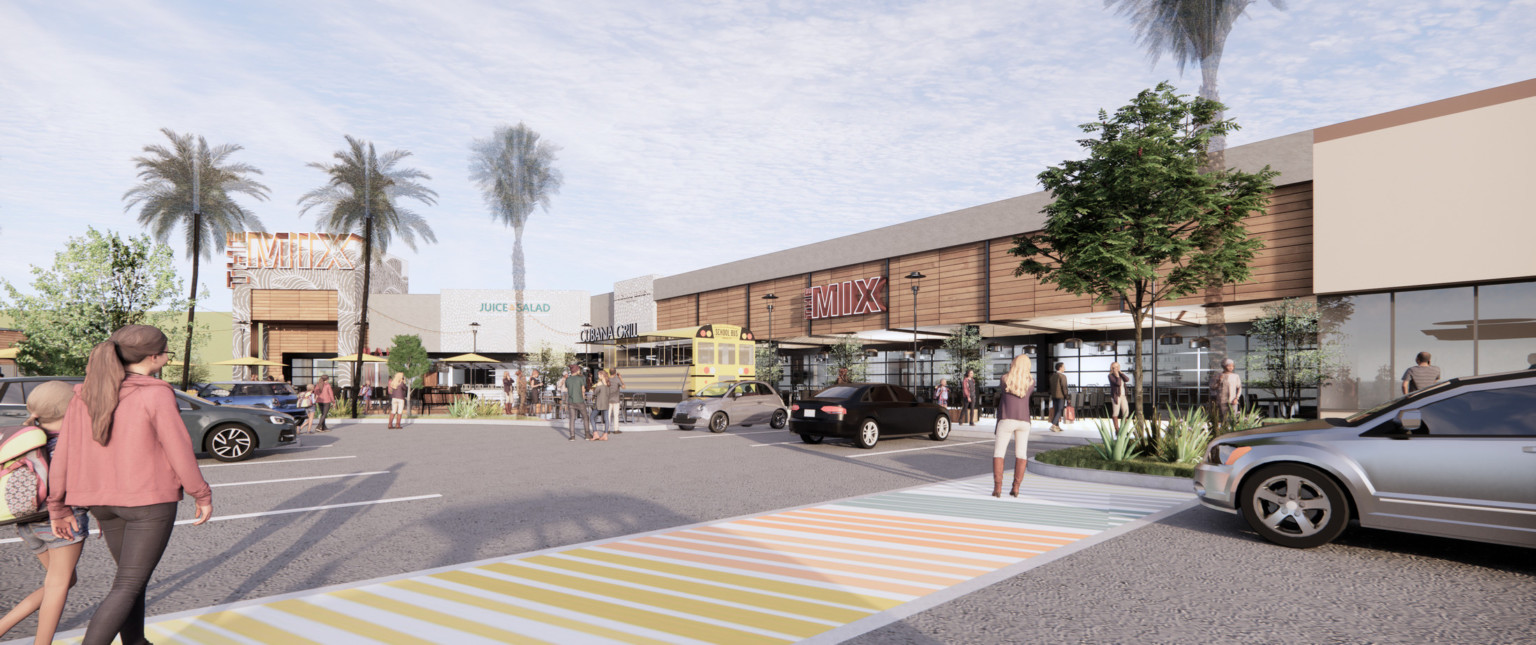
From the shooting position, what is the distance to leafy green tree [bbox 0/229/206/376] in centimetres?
2347

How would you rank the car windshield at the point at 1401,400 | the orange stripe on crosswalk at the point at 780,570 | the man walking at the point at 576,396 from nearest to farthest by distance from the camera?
the orange stripe on crosswalk at the point at 780,570, the car windshield at the point at 1401,400, the man walking at the point at 576,396

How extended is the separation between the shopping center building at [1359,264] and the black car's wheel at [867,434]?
37.0ft

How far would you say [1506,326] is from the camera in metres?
17.7

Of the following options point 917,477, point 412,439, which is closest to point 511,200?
point 412,439

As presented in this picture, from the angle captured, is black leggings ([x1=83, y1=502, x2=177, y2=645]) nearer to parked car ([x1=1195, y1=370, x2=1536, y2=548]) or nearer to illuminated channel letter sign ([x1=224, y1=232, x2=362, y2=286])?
parked car ([x1=1195, y1=370, x2=1536, y2=548])

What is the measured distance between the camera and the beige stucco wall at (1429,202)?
16922mm

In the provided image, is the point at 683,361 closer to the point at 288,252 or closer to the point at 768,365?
the point at 768,365

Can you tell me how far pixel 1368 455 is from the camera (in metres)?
6.16

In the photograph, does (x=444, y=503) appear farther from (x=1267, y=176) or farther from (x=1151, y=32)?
(x=1151, y=32)

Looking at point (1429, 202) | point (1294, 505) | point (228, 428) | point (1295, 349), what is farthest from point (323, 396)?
point (1429, 202)

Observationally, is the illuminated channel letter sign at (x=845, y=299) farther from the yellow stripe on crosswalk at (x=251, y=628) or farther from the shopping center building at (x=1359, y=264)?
the yellow stripe on crosswalk at (x=251, y=628)

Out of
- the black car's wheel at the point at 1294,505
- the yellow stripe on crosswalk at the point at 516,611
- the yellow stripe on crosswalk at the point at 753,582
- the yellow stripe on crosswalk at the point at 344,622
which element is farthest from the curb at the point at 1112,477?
the yellow stripe on crosswalk at the point at 344,622

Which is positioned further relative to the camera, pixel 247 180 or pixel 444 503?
pixel 247 180

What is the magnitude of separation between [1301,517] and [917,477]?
17.4 feet
